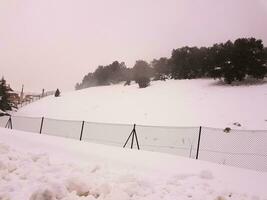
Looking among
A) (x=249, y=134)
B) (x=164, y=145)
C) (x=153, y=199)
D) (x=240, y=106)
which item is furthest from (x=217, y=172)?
(x=240, y=106)

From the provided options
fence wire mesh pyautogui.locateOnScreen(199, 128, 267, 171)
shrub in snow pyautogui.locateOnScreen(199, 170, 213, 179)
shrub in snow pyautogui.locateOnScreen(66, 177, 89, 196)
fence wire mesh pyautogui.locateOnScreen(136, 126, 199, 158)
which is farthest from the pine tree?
shrub in snow pyautogui.locateOnScreen(66, 177, 89, 196)

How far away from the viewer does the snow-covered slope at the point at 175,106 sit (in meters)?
30.4

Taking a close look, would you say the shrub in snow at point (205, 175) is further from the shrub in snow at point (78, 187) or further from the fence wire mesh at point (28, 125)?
the fence wire mesh at point (28, 125)

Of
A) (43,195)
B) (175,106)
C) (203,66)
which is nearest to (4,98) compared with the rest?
(175,106)

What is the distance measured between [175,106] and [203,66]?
2118cm

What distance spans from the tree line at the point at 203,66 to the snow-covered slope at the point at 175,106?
3054mm

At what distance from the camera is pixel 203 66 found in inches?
2202

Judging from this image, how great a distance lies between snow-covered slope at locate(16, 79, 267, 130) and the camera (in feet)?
99.8

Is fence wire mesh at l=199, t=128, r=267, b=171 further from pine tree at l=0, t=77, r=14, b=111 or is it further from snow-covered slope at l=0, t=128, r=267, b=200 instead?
pine tree at l=0, t=77, r=14, b=111

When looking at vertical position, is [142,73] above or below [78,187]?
above

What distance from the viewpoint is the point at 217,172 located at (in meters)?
9.70

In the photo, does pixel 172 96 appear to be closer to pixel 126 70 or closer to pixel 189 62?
pixel 189 62

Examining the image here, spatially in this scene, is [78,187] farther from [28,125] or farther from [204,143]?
[28,125]

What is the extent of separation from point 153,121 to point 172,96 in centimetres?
1174
